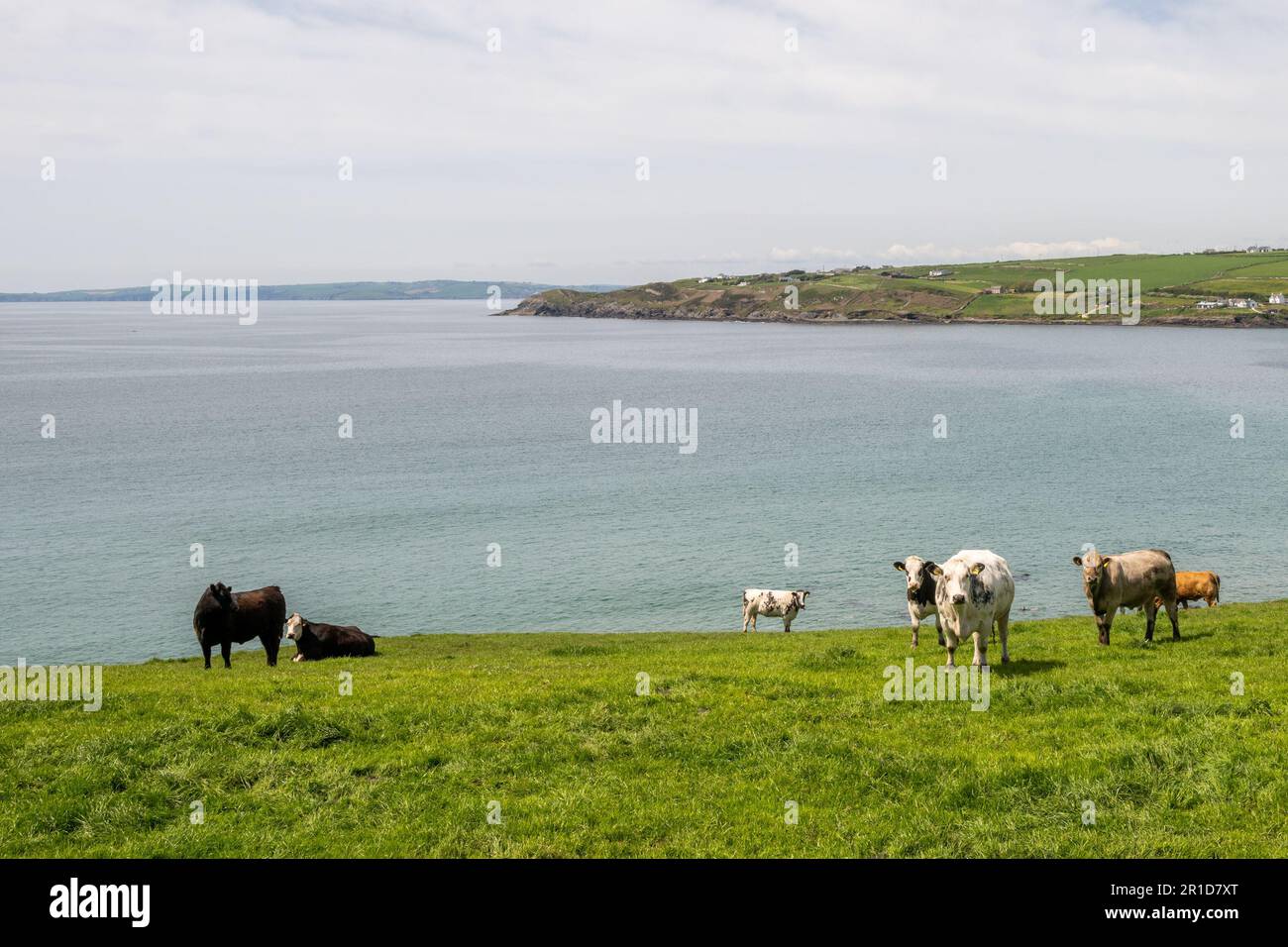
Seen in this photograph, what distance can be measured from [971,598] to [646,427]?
3614 inches

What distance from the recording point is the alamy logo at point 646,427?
101 meters

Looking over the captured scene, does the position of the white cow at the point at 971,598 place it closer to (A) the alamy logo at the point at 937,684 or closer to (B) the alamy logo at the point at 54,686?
(A) the alamy logo at the point at 937,684

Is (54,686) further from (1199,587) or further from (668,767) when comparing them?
(1199,587)

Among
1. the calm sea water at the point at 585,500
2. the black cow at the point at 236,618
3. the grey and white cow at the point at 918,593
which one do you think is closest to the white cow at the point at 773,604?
the calm sea water at the point at 585,500

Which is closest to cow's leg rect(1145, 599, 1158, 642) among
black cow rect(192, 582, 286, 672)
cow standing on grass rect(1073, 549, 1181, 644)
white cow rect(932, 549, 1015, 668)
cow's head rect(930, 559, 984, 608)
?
cow standing on grass rect(1073, 549, 1181, 644)

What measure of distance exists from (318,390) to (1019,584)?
121 meters

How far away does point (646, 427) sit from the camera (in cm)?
10944

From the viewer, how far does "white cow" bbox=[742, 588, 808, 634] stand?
126ft

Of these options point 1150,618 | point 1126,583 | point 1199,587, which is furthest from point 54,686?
point 1199,587

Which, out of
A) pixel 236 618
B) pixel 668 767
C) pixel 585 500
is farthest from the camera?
pixel 585 500

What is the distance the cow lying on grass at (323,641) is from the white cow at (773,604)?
15776mm
